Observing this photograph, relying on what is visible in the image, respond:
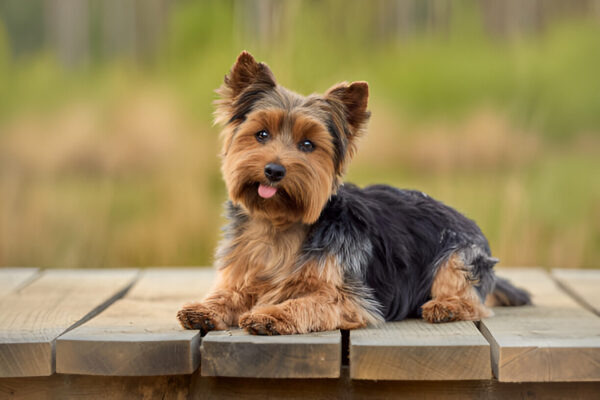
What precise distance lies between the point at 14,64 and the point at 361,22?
3.01 metres

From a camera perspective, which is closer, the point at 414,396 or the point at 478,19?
the point at 414,396

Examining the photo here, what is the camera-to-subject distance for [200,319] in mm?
3105

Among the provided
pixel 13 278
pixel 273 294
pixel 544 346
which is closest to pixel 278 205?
pixel 273 294

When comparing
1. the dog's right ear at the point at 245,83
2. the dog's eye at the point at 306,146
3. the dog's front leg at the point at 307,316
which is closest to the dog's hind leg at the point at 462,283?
the dog's front leg at the point at 307,316

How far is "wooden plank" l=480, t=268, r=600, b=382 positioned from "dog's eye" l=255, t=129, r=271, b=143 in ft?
4.23

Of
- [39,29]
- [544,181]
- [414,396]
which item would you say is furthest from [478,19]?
[414,396]

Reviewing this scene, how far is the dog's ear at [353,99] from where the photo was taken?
3.44 meters

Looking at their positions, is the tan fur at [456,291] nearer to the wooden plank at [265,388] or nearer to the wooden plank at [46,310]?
the wooden plank at [265,388]

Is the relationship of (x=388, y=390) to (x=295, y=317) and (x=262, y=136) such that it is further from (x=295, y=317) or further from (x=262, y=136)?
(x=262, y=136)

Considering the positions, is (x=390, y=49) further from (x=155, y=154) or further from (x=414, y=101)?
(x=155, y=154)

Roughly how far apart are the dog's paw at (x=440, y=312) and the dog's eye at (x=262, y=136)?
1.13m

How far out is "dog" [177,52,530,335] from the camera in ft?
10.4

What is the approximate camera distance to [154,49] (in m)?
6.34

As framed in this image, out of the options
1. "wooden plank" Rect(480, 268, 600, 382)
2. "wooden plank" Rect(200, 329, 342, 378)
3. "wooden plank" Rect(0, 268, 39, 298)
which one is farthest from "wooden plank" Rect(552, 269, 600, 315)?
"wooden plank" Rect(0, 268, 39, 298)
